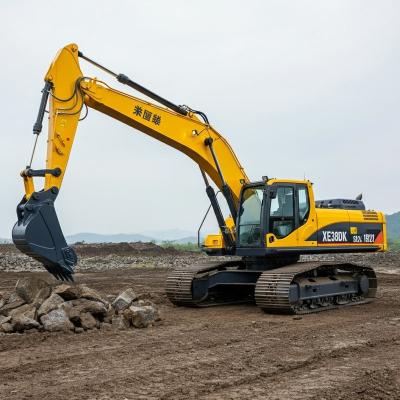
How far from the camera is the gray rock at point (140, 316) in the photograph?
948 centimetres

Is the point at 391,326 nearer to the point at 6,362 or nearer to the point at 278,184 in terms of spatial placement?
the point at 278,184

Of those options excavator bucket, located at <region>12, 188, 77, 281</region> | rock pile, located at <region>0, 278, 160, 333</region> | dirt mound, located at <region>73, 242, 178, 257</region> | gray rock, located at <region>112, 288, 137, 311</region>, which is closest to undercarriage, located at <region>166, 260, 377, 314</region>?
gray rock, located at <region>112, 288, 137, 311</region>

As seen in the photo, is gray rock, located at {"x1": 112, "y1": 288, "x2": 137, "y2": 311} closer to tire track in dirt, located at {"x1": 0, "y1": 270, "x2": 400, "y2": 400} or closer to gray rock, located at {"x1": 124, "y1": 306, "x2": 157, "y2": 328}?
gray rock, located at {"x1": 124, "y1": 306, "x2": 157, "y2": 328}

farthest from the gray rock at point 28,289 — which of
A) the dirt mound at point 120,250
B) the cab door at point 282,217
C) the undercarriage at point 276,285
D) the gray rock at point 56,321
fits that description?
the dirt mound at point 120,250

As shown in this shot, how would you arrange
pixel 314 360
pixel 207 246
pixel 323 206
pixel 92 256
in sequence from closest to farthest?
pixel 314 360, pixel 207 246, pixel 323 206, pixel 92 256

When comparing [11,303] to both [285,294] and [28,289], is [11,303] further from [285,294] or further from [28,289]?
[285,294]

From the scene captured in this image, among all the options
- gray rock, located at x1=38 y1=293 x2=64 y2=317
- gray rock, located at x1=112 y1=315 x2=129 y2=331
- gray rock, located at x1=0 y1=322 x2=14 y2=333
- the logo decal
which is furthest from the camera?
the logo decal

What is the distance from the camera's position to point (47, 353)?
7531 mm

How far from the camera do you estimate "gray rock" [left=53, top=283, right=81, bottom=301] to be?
31.1 feet

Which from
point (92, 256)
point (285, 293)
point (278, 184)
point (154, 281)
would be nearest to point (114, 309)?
point (285, 293)

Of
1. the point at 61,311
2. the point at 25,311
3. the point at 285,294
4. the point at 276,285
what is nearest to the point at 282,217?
the point at 276,285

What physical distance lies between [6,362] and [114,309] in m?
3.33

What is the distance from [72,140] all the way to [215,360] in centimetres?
512

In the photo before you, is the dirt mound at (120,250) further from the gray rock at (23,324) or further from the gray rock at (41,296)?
the gray rock at (23,324)
